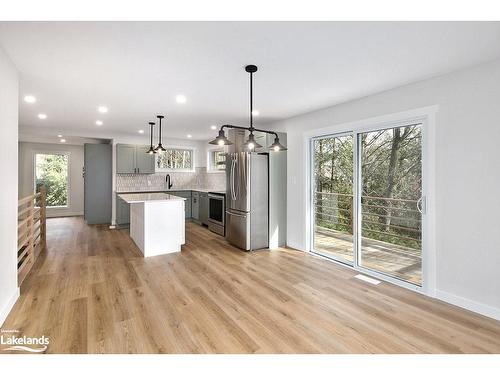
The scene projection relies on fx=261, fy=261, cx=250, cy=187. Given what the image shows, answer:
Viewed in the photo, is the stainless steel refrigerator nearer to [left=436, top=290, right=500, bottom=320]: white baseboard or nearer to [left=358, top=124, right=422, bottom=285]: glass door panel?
[left=358, top=124, right=422, bottom=285]: glass door panel

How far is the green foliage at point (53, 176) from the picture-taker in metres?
7.90

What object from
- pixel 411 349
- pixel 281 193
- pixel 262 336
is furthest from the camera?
pixel 281 193

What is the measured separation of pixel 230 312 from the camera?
247 cm

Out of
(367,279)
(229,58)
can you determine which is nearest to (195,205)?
(367,279)

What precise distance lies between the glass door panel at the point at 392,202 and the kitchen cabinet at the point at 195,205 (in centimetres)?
437

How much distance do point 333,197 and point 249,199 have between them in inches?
55.0

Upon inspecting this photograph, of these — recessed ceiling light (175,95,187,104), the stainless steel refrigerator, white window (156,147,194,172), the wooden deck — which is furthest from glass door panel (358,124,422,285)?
white window (156,147,194,172)

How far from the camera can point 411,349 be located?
1.94 m

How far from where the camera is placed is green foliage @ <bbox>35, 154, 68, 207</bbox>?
25.9ft

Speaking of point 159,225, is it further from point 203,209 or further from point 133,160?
point 133,160

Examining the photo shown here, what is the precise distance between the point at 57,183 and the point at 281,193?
7.40m
